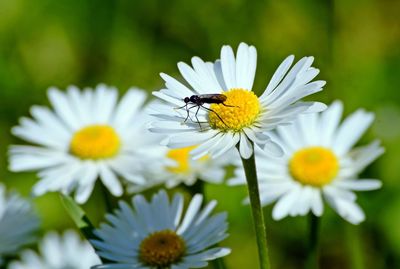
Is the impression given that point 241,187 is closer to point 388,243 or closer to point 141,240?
point 388,243

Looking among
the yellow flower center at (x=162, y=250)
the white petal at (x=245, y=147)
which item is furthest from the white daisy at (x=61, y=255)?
the white petal at (x=245, y=147)

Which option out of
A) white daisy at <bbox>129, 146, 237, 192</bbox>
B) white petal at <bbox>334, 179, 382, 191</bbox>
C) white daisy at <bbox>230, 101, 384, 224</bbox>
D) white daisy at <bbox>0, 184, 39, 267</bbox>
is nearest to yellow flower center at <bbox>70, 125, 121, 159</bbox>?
white daisy at <bbox>129, 146, 237, 192</bbox>

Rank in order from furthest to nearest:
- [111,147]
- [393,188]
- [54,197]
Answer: [54,197]
[393,188]
[111,147]

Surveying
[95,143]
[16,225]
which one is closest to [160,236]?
[16,225]

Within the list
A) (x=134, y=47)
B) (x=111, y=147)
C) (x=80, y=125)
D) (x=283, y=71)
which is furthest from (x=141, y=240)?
(x=134, y=47)

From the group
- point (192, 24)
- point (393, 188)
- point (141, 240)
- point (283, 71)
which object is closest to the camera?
point (283, 71)

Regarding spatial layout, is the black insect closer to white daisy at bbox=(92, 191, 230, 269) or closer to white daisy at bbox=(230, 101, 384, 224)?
white daisy at bbox=(92, 191, 230, 269)

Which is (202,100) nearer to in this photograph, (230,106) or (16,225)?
(230,106)
